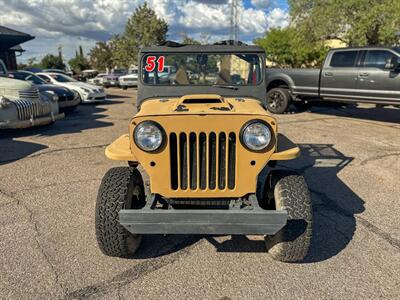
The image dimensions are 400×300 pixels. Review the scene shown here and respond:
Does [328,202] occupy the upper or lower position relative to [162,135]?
lower

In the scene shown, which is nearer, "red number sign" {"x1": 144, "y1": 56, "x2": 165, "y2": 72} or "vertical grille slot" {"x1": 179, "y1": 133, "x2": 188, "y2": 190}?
"vertical grille slot" {"x1": 179, "y1": 133, "x2": 188, "y2": 190}

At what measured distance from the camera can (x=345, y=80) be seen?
902 cm

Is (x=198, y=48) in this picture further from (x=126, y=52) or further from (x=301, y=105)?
(x=126, y=52)

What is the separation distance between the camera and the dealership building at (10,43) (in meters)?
22.1

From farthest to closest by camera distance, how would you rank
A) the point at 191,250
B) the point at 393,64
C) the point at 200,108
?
the point at 393,64 < the point at 191,250 < the point at 200,108

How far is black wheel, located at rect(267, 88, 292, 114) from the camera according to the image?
10.4m

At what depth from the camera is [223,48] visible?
11.8 ft

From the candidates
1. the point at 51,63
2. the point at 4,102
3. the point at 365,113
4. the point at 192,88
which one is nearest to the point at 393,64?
the point at 365,113

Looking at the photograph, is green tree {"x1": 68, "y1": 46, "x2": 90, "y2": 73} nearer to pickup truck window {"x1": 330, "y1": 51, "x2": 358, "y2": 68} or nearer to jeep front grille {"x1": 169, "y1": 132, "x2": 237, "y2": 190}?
pickup truck window {"x1": 330, "y1": 51, "x2": 358, "y2": 68}

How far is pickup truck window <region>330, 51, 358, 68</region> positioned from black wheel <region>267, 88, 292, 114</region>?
1672mm

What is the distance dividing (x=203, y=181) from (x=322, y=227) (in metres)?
1.59

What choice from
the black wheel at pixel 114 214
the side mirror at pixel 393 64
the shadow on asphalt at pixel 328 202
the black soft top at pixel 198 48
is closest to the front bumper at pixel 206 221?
the black wheel at pixel 114 214

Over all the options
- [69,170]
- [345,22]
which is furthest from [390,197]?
[345,22]

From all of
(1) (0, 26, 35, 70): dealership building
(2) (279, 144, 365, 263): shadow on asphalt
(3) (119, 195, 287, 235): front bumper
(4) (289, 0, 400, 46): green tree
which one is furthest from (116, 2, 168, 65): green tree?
(3) (119, 195, 287, 235): front bumper
